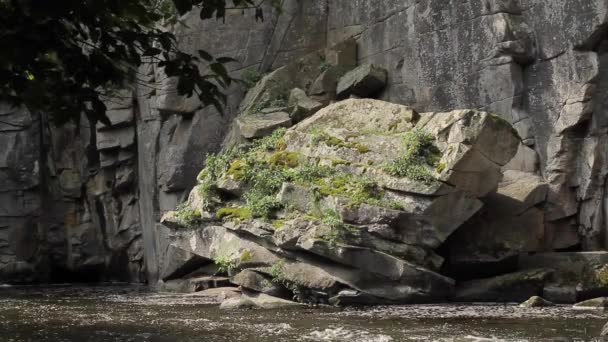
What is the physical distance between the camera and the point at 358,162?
19.0 m

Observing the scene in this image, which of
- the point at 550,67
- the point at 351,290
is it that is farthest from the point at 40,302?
the point at 550,67

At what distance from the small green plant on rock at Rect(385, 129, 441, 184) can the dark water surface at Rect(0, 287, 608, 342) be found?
109 inches

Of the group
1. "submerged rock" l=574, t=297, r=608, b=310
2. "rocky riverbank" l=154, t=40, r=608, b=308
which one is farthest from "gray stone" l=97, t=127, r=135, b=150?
"submerged rock" l=574, t=297, r=608, b=310

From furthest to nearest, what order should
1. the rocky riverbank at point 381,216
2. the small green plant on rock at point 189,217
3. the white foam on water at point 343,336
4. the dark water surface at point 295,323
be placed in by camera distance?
the small green plant on rock at point 189,217
the rocky riverbank at point 381,216
the dark water surface at point 295,323
the white foam on water at point 343,336

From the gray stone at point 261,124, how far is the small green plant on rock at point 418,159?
536 cm

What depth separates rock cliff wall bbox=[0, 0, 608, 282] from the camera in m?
20.2

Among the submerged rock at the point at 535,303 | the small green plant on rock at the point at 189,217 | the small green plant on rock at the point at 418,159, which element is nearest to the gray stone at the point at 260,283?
the small green plant on rock at the point at 189,217

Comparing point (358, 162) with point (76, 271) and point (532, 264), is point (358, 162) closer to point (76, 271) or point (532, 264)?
point (532, 264)

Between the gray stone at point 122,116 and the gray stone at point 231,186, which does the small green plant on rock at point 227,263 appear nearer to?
the gray stone at point 231,186

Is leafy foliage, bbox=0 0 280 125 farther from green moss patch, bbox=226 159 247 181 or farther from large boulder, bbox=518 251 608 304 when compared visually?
green moss patch, bbox=226 159 247 181

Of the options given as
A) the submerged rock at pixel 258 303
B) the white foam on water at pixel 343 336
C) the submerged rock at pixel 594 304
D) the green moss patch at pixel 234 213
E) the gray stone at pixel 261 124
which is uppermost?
the gray stone at pixel 261 124

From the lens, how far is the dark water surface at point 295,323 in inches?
484

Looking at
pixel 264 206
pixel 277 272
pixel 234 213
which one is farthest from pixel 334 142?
pixel 277 272

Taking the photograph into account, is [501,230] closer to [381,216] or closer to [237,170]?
[381,216]
